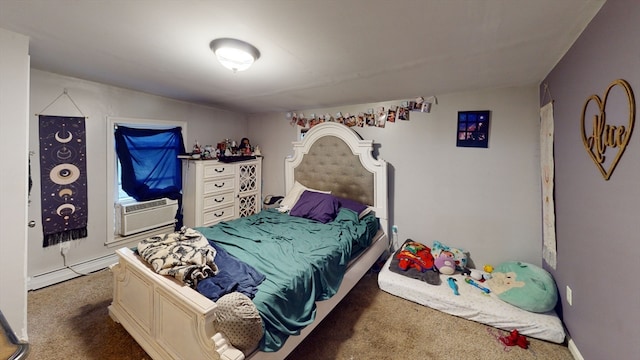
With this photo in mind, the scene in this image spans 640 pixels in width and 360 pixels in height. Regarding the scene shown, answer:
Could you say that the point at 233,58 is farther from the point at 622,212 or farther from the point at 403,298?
the point at 403,298

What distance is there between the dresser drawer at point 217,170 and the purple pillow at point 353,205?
1745mm

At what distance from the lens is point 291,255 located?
1.93 m

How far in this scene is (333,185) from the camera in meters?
3.45

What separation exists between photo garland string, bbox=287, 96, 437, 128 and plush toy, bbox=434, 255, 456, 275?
1.64 metres

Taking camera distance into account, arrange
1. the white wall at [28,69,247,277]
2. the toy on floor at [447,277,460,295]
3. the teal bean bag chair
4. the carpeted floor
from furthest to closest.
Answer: the white wall at [28,69,247,277], the toy on floor at [447,277,460,295], the teal bean bag chair, the carpeted floor

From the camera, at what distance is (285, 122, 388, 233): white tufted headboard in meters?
3.09

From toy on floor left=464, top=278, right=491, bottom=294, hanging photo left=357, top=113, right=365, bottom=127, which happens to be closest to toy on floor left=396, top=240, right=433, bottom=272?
toy on floor left=464, top=278, right=491, bottom=294

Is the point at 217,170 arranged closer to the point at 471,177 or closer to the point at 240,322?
the point at 240,322

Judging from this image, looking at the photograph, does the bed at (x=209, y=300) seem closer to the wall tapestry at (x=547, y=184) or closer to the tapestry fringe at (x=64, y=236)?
the tapestry fringe at (x=64, y=236)

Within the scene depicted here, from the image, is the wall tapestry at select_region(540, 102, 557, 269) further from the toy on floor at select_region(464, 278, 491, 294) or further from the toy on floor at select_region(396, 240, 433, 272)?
the toy on floor at select_region(396, 240, 433, 272)

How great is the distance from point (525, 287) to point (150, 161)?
13.8ft

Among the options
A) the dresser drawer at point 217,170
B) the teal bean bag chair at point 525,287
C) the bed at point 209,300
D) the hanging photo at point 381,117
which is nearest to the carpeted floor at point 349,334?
the bed at point 209,300

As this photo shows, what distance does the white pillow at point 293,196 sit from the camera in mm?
3363

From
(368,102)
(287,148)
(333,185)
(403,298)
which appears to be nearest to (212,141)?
(287,148)
